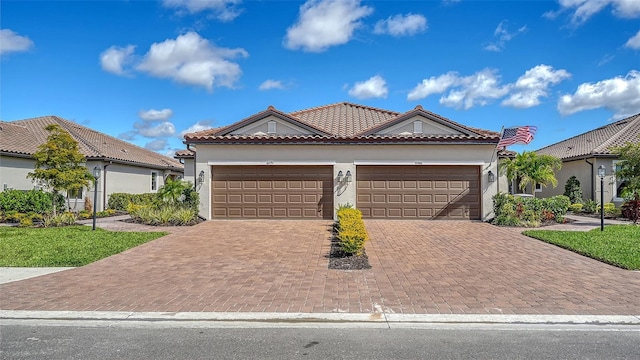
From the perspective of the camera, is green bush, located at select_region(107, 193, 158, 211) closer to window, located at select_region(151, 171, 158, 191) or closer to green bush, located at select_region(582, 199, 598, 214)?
window, located at select_region(151, 171, 158, 191)

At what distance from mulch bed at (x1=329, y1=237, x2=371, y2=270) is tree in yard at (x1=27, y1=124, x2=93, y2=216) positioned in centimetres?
1139

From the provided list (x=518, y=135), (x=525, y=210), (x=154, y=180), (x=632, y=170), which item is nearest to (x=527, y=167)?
(x=518, y=135)

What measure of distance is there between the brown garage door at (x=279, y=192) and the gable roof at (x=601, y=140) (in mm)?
14758

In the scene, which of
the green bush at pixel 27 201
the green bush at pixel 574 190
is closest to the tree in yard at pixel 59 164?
the green bush at pixel 27 201

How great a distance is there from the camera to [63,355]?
424cm

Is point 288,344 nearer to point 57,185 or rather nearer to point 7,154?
point 57,185

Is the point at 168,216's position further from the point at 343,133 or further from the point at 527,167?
the point at 527,167

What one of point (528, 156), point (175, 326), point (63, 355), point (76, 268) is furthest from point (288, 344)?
point (528, 156)

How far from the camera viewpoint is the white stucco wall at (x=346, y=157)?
15945 mm

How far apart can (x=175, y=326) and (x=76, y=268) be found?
14.6 feet

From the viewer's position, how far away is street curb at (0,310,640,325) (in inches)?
206

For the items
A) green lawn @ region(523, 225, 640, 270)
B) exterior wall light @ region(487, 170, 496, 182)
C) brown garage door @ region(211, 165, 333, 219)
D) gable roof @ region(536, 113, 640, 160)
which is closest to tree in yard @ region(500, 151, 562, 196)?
exterior wall light @ region(487, 170, 496, 182)

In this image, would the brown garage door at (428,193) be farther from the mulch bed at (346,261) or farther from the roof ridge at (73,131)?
the roof ridge at (73,131)

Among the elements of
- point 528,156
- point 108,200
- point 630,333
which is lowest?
point 630,333
